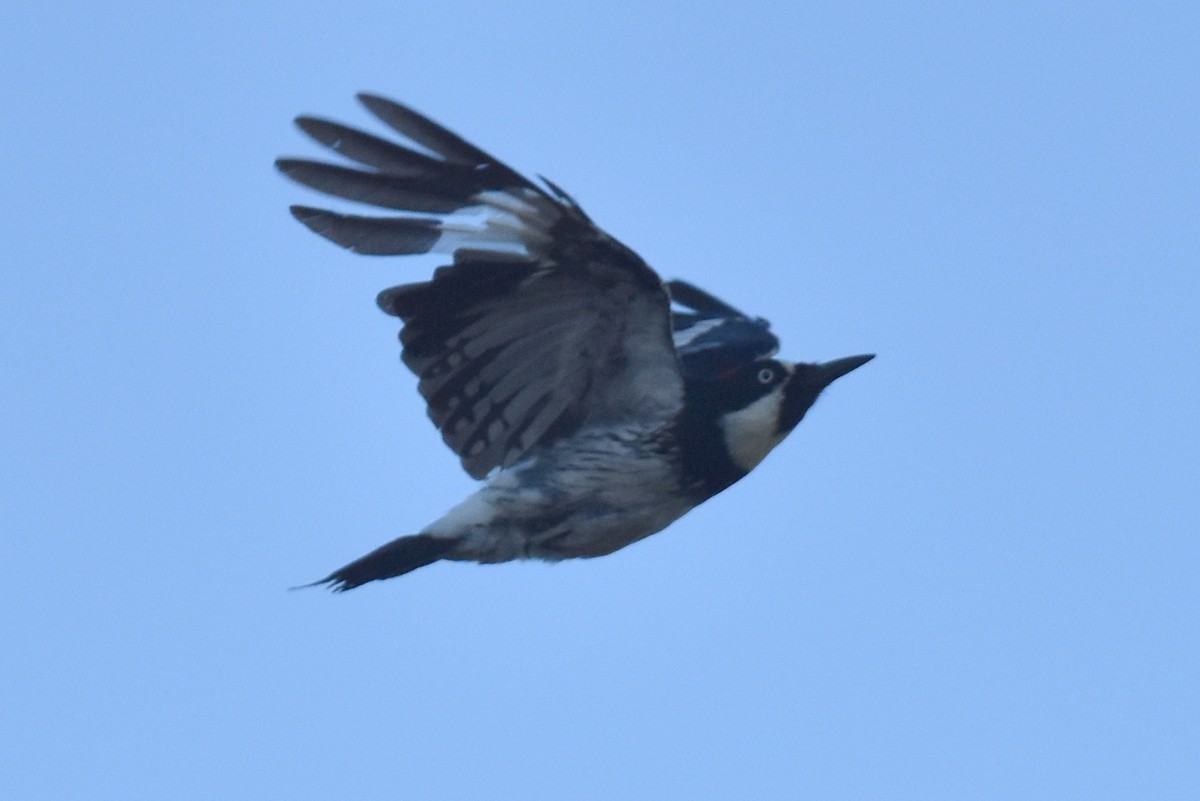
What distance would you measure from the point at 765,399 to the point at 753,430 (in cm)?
16

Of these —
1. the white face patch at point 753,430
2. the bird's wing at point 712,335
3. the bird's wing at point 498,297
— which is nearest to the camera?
the bird's wing at point 498,297

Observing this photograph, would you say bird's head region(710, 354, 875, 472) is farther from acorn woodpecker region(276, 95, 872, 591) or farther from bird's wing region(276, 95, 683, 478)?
bird's wing region(276, 95, 683, 478)

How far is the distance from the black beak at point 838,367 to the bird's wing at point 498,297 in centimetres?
80

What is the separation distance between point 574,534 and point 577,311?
3.17 ft

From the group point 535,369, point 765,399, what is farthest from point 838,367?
point 535,369

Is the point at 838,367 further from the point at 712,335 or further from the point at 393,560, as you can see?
the point at 393,560

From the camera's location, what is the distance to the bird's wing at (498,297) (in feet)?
23.2

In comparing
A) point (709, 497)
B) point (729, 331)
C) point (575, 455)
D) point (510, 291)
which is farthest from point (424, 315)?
point (729, 331)

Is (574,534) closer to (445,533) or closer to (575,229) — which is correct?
(445,533)

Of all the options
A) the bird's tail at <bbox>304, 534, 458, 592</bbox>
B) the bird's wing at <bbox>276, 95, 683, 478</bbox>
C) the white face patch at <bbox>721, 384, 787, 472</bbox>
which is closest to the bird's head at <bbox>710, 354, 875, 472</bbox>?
the white face patch at <bbox>721, 384, 787, 472</bbox>

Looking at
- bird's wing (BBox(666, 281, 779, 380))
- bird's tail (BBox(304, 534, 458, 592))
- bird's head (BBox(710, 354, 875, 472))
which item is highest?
bird's wing (BBox(666, 281, 779, 380))

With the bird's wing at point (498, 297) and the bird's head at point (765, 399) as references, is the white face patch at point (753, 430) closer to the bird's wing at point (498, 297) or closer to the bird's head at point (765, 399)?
the bird's head at point (765, 399)

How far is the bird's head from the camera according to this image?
7914 mm

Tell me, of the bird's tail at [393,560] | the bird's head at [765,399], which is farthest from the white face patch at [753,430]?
the bird's tail at [393,560]
